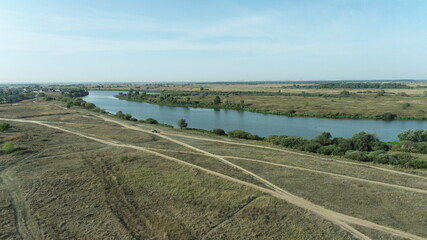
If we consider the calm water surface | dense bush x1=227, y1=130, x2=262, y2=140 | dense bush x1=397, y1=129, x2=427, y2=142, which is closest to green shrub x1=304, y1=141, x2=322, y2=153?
dense bush x1=227, y1=130, x2=262, y2=140

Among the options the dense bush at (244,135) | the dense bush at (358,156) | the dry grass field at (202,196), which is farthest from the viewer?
the dense bush at (244,135)

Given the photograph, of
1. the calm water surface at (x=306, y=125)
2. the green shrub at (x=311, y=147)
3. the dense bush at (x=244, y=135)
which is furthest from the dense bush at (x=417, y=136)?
the dense bush at (x=244, y=135)

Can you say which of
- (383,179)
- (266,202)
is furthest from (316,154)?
(266,202)

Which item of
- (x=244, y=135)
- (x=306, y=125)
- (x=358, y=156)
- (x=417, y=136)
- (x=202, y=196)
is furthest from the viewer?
(x=306, y=125)

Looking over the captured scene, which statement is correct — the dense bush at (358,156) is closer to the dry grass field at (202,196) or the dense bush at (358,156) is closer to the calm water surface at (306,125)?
the dry grass field at (202,196)

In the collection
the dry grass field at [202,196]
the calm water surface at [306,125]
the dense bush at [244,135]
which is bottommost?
the calm water surface at [306,125]

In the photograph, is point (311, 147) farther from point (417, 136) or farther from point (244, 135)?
point (417, 136)

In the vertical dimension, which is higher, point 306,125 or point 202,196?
point 202,196

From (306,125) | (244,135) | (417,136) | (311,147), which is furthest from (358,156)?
(306,125)

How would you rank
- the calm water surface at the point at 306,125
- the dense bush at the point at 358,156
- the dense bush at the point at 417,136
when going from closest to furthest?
the dense bush at the point at 358,156
the dense bush at the point at 417,136
the calm water surface at the point at 306,125
